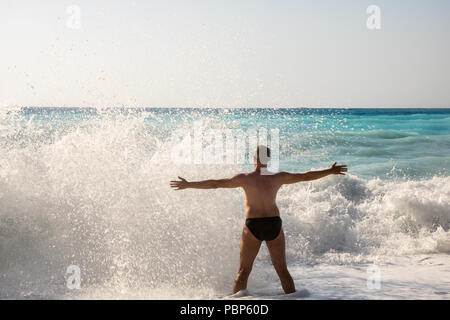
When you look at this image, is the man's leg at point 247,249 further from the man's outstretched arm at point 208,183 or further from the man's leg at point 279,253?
the man's outstretched arm at point 208,183

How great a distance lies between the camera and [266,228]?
437 centimetres

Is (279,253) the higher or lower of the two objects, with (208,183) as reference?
lower

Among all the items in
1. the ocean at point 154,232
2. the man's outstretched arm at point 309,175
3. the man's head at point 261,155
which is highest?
the man's head at point 261,155

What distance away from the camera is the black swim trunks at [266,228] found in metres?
4.37

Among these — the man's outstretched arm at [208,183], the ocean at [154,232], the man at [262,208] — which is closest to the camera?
the man's outstretched arm at [208,183]

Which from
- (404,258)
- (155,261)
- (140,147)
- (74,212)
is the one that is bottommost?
(404,258)

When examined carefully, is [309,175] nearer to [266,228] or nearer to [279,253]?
[266,228]

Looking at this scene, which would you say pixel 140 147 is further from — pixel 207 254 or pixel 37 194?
pixel 207 254

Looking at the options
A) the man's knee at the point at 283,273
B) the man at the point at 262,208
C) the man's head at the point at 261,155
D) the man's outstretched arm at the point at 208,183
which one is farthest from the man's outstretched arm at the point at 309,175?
the man's knee at the point at 283,273

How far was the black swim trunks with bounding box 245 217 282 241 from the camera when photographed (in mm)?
4367

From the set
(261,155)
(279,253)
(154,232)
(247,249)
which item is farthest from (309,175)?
(154,232)

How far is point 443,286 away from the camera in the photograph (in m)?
5.43
